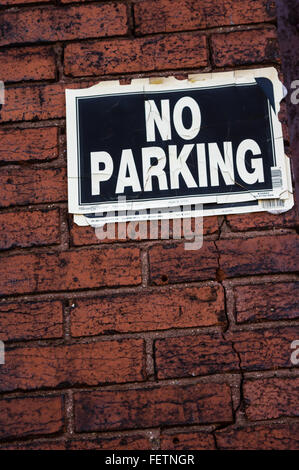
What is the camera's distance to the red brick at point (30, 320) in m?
0.99

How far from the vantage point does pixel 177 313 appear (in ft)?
3.23

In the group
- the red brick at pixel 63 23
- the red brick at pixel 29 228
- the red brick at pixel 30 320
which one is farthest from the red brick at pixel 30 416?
the red brick at pixel 63 23

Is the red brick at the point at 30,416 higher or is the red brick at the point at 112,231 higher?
the red brick at the point at 112,231

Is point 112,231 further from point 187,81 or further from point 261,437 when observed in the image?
point 261,437

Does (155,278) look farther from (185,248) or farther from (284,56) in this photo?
(284,56)

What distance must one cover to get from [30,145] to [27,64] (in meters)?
0.20

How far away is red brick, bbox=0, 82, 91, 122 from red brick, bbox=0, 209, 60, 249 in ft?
0.76

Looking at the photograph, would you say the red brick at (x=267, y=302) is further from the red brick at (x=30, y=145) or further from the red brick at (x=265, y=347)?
the red brick at (x=30, y=145)

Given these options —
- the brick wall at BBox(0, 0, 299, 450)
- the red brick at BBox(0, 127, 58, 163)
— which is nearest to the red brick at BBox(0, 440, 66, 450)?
the brick wall at BBox(0, 0, 299, 450)

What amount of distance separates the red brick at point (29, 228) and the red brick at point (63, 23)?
426 millimetres

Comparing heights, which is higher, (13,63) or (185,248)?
(13,63)

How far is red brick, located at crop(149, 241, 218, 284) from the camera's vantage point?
3.27 feet

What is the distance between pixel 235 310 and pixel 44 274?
44cm

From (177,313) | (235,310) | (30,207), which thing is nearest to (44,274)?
(30,207)
